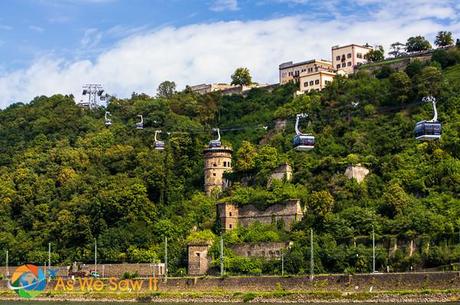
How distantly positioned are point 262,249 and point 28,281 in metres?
21.6

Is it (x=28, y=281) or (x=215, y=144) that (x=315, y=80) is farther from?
(x=28, y=281)

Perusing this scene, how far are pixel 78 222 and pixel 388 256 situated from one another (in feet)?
94.4

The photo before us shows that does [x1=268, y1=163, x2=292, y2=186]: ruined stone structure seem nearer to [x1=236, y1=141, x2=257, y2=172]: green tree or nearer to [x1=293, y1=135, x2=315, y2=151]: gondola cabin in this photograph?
[x1=236, y1=141, x2=257, y2=172]: green tree

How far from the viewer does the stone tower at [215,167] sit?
7881 centimetres

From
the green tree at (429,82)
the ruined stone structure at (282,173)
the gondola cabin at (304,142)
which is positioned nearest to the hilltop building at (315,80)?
the green tree at (429,82)

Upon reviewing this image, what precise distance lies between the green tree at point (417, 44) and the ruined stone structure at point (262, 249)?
4202 centimetres

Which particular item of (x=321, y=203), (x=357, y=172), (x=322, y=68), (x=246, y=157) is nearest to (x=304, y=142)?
(x=321, y=203)

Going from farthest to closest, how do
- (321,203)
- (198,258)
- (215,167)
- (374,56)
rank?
(374,56) < (215,167) < (198,258) < (321,203)

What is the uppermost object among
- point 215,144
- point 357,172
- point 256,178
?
point 215,144

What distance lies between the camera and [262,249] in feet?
220

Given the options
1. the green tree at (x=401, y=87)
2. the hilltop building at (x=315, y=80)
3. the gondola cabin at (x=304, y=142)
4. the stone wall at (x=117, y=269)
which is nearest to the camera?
the gondola cabin at (x=304, y=142)

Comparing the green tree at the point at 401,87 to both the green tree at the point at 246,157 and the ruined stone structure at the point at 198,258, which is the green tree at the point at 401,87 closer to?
the green tree at the point at 246,157

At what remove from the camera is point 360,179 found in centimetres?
7069

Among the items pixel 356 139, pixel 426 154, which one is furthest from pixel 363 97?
pixel 426 154
